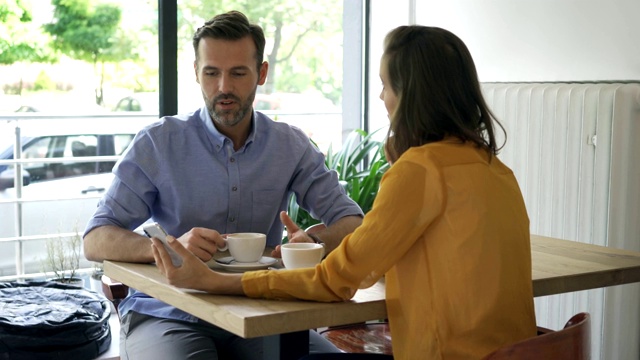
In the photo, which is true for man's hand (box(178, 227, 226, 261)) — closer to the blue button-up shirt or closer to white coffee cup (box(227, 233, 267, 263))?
white coffee cup (box(227, 233, 267, 263))

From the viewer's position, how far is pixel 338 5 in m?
4.58

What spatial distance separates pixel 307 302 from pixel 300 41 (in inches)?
121

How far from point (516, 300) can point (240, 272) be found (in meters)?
0.53

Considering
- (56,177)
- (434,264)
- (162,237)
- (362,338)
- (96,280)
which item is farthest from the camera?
(56,177)

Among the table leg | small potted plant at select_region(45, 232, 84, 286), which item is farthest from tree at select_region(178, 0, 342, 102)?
the table leg

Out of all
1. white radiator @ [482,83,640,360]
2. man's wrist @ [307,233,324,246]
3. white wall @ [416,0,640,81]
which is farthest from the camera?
white wall @ [416,0,640,81]

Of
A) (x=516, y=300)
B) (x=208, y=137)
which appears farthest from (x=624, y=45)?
(x=516, y=300)

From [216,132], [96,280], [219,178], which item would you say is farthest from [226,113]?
[96,280]

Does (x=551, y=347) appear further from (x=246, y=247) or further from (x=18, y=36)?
(x=18, y=36)

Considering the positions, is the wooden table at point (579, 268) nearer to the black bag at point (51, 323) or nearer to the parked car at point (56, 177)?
the black bag at point (51, 323)

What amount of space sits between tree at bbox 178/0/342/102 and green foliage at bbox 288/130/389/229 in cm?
46

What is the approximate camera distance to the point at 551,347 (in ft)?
4.74

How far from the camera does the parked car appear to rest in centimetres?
418

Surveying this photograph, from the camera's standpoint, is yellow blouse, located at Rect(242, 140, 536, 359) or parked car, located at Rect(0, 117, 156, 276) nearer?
yellow blouse, located at Rect(242, 140, 536, 359)
